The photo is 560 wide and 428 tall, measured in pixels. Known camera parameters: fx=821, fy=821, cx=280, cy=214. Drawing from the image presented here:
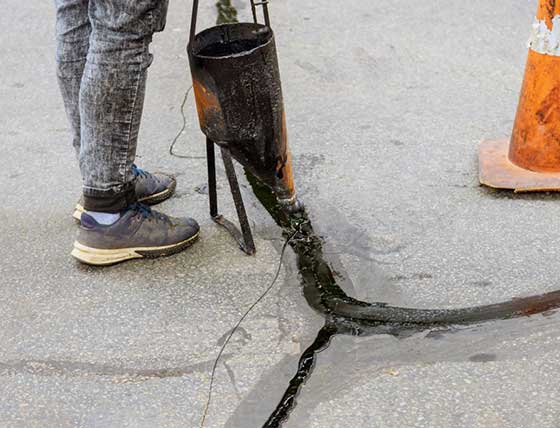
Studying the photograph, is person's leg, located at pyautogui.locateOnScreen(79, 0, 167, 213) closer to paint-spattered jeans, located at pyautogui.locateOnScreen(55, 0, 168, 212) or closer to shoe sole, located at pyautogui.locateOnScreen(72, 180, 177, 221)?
paint-spattered jeans, located at pyautogui.locateOnScreen(55, 0, 168, 212)

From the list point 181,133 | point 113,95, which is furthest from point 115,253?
point 181,133

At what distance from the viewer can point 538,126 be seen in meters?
3.08

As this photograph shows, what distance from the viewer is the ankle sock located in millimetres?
2744

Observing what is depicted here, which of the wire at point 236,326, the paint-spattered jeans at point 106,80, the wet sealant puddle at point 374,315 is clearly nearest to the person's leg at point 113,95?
the paint-spattered jeans at point 106,80

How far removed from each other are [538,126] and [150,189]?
1478 millimetres

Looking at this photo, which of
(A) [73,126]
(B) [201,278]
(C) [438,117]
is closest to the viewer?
(B) [201,278]

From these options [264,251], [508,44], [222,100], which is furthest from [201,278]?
[508,44]

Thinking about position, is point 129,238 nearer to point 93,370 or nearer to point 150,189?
point 150,189

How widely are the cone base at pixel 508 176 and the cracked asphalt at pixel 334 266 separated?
0.04 meters

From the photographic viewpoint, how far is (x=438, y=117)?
373cm

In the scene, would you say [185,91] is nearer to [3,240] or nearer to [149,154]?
[149,154]

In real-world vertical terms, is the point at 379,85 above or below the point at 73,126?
below

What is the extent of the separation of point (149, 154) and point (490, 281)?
1615 millimetres

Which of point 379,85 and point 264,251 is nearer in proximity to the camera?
point 264,251
